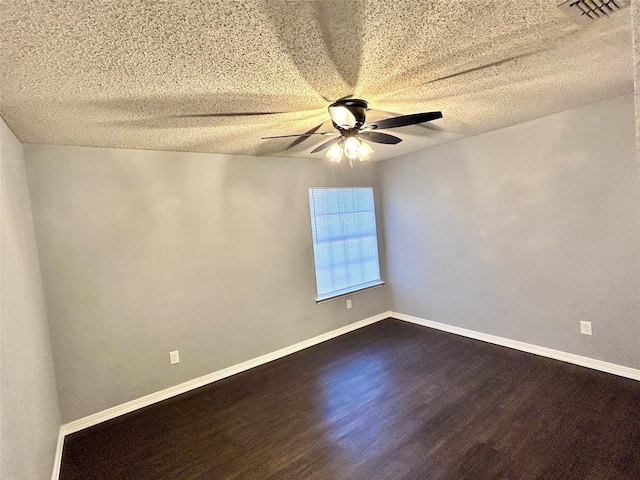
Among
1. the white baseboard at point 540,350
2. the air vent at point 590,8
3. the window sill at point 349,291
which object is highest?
the air vent at point 590,8

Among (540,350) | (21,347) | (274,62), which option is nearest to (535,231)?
(540,350)

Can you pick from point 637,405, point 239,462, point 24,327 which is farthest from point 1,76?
point 637,405

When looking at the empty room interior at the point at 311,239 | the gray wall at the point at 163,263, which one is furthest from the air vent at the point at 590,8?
the gray wall at the point at 163,263

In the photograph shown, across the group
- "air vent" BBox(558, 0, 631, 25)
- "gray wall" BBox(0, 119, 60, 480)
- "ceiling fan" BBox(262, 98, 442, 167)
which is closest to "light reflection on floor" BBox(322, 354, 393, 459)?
"gray wall" BBox(0, 119, 60, 480)

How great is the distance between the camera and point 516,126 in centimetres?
309

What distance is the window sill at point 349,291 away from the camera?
3939 millimetres

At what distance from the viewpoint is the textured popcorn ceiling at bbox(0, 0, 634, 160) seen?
118cm

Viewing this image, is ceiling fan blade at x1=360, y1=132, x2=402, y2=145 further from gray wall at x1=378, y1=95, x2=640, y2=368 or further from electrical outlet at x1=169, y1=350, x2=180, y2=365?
electrical outlet at x1=169, y1=350, x2=180, y2=365

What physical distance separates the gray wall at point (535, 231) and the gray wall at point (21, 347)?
3.88 metres

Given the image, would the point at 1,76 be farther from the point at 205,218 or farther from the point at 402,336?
the point at 402,336

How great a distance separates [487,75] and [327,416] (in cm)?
264

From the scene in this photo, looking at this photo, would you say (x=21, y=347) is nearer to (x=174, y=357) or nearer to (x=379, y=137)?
(x=174, y=357)

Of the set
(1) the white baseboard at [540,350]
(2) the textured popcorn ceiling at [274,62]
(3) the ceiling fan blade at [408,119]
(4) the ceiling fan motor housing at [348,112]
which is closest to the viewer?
(2) the textured popcorn ceiling at [274,62]

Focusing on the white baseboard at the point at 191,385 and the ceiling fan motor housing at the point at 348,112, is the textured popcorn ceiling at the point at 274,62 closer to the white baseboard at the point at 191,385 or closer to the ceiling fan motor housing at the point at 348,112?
→ the ceiling fan motor housing at the point at 348,112
